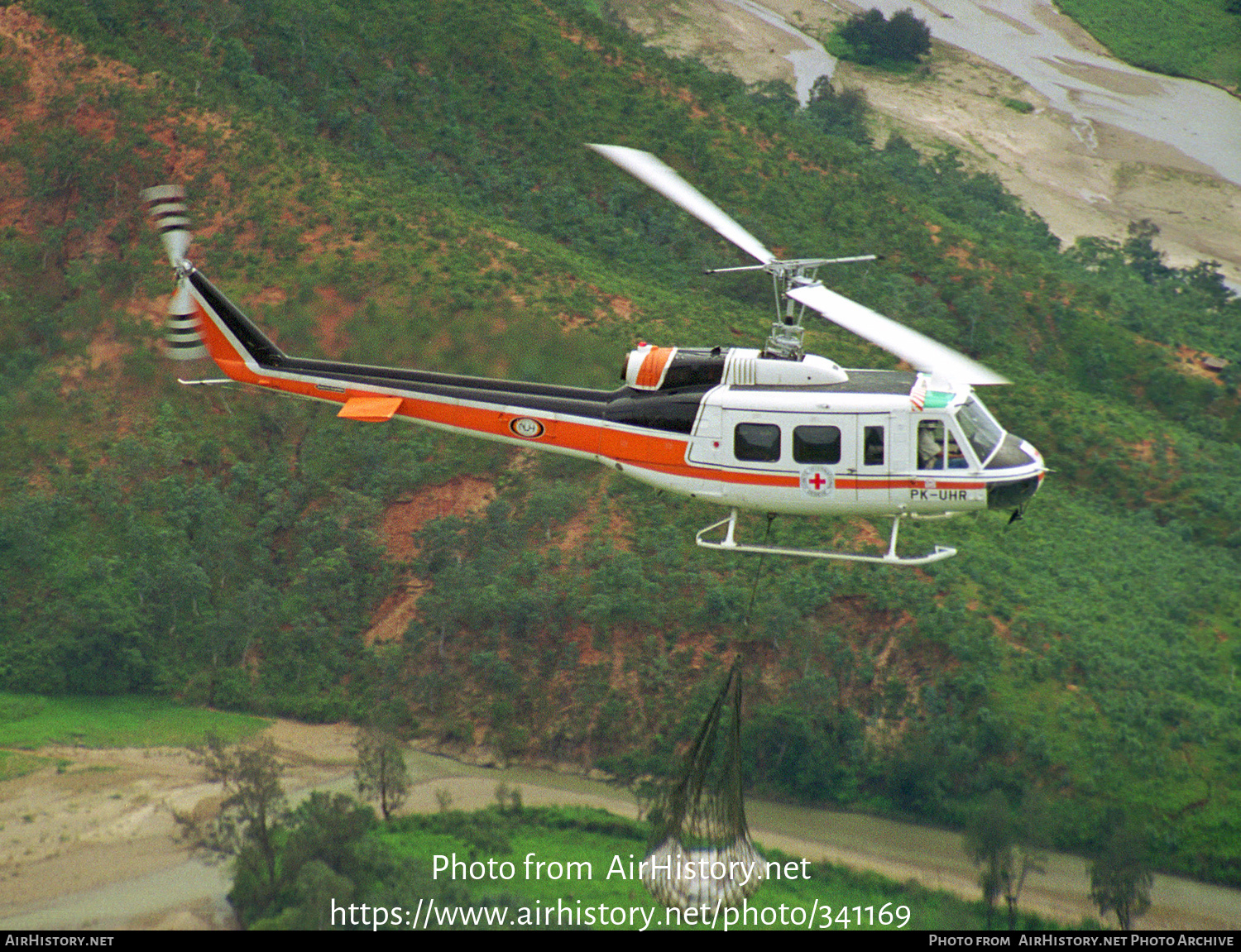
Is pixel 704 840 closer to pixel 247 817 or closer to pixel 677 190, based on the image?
pixel 247 817

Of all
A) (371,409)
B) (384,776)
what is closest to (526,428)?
(371,409)

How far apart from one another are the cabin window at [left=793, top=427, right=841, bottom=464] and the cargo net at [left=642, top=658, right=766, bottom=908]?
7.29 meters

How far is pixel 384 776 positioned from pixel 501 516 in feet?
28.9

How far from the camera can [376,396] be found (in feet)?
76.9

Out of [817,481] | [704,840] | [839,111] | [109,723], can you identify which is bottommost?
[109,723]

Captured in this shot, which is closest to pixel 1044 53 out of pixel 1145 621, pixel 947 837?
pixel 1145 621

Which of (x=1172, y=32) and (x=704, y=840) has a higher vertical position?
(x=1172, y=32)

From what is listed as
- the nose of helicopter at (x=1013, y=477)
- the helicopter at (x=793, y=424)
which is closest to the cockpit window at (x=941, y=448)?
the helicopter at (x=793, y=424)

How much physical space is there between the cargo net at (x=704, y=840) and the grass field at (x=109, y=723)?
13380 millimetres

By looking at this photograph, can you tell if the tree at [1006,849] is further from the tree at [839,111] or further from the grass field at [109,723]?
the tree at [839,111]

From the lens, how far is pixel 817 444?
2056 centimetres

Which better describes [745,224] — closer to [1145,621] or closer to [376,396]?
[1145,621]
